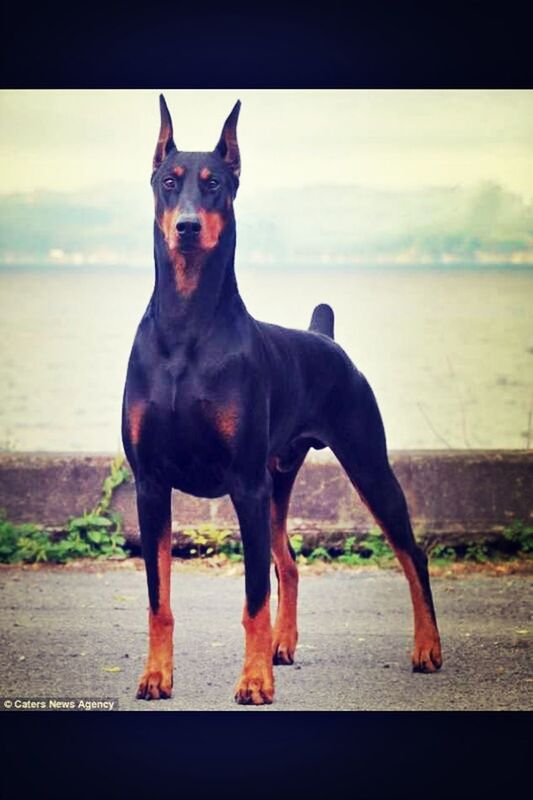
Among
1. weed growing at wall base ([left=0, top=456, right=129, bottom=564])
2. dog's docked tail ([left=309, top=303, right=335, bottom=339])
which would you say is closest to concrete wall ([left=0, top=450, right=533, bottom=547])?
weed growing at wall base ([left=0, top=456, right=129, bottom=564])

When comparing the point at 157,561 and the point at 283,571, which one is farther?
the point at 283,571

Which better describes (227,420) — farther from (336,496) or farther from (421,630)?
(336,496)

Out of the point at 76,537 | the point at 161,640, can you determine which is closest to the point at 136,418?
the point at 161,640

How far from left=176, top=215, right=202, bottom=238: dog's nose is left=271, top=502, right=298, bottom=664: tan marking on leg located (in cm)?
109

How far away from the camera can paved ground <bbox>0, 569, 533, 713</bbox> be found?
4934mm

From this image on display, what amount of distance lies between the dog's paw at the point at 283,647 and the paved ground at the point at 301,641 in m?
0.04

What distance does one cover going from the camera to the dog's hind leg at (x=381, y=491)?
5.11m

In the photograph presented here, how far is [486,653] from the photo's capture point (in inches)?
212

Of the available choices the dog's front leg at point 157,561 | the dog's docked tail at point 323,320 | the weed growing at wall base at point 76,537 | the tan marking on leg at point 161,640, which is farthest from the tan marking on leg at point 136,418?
the weed growing at wall base at point 76,537

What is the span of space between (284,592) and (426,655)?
1.64 ft

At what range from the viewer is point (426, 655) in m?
5.17

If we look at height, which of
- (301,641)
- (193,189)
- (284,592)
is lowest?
(301,641)
